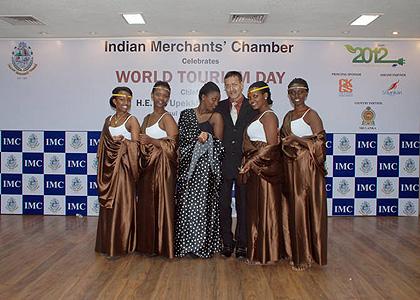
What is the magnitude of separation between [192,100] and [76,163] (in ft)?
6.43

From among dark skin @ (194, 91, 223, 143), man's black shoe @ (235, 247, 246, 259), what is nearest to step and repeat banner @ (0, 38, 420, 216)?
dark skin @ (194, 91, 223, 143)

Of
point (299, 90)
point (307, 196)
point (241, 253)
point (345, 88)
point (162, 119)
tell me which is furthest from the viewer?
point (345, 88)

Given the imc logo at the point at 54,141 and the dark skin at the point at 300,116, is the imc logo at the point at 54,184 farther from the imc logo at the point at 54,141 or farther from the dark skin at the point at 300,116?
the dark skin at the point at 300,116

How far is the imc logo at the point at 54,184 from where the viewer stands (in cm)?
691

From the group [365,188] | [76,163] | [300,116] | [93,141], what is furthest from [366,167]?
[76,163]

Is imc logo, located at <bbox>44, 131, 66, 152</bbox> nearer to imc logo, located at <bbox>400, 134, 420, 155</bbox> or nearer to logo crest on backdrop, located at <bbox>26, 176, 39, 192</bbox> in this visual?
logo crest on backdrop, located at <bbox>26, 176, 39, 192</bbox>

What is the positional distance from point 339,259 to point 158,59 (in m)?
3.89

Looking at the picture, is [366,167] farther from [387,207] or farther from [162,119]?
[162,119]

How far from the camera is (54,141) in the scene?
6.89m

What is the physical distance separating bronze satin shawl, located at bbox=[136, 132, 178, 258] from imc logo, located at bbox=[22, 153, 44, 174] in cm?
294

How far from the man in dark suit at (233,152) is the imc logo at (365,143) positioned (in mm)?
2948

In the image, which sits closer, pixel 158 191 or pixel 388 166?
pixel 158 191

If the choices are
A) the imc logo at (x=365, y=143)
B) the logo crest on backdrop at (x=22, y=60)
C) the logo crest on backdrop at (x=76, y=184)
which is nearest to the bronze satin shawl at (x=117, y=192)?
the logo crest on backdrop at (x=76, y=184)

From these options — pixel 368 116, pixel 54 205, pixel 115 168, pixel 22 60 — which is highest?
pixel 22 60
